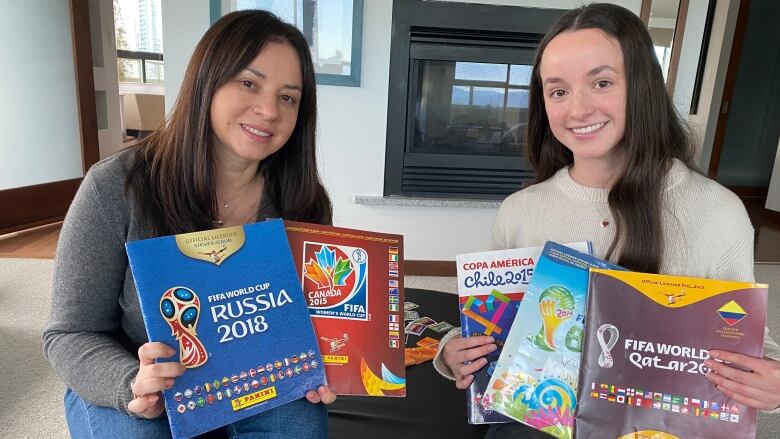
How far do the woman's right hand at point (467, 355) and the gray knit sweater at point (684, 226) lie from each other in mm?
74

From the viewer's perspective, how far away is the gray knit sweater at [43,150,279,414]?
92 centimetres

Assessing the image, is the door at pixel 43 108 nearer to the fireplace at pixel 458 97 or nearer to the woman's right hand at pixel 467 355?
the fireplace at pixel 458 97

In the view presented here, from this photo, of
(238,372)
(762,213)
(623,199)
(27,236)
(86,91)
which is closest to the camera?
(238,372)

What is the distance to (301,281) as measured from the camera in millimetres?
934

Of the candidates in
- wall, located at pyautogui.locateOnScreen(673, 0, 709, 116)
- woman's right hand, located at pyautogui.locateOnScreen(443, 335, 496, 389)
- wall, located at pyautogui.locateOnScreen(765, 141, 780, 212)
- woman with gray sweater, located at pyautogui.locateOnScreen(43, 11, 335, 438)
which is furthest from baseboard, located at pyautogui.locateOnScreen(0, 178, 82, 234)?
wall, located at pyautogui.locateOnScreen(765, 141, 780, 212)

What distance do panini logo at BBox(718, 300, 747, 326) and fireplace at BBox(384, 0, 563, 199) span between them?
212cm

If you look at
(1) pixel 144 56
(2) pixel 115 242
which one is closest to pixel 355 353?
(2) pixel 115 242

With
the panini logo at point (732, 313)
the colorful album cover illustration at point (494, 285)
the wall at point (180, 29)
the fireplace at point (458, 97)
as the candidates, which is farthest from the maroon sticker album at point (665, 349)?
the wall at point (180, 29)

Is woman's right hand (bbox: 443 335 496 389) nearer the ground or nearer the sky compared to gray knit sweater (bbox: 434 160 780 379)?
nearer the ground

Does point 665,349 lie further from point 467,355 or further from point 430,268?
point 430,268

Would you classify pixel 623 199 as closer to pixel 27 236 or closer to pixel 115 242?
pixel 115 242

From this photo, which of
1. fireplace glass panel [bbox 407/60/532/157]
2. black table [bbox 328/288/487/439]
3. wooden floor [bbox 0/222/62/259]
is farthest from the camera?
wooden floor [bbox 0/222/62/259]

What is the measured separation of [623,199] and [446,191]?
196cm

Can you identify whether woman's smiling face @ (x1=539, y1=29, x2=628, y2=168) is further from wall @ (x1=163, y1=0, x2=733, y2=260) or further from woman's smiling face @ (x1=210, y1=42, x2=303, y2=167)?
wall @ (x1=163, y1=0, x2=733, y2=260)
